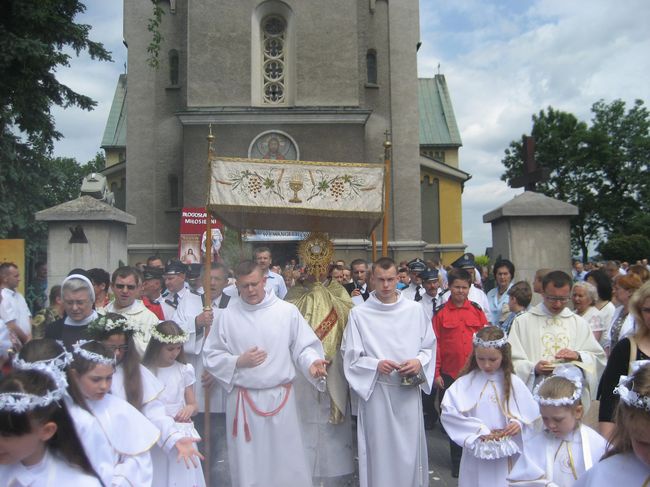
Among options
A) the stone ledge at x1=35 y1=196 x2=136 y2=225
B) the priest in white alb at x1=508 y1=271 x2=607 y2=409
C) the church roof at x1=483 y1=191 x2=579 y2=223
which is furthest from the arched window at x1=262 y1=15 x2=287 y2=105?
the priest in white alb at x1=508 y1=271 x2=607 y2=409

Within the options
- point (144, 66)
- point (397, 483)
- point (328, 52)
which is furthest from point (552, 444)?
point (144, 66)

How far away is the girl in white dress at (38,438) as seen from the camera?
2582mm

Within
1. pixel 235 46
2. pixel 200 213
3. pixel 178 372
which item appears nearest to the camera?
pixel 178 372

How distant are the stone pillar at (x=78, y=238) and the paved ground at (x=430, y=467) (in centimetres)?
423

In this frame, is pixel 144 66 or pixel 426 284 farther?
pixel 144 66

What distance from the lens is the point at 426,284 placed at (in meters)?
8.73

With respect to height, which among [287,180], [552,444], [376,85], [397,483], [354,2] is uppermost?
[354,2]

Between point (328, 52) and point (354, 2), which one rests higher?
point (354, 2)

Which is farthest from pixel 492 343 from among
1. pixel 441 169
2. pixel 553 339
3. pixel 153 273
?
pixel 441 169

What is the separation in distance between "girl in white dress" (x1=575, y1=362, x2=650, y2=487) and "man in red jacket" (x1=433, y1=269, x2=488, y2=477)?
15.1 ft

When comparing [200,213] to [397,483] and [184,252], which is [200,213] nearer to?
[184,252]

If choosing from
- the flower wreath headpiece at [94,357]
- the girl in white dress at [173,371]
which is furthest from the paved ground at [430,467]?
the flower wreath headpiece at [94,357]

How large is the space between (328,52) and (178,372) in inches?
728

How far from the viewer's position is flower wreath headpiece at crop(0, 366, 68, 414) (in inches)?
102
